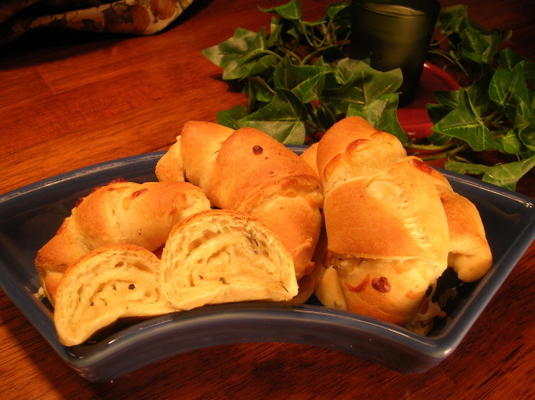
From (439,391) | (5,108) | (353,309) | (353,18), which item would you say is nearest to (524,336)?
(439,391)

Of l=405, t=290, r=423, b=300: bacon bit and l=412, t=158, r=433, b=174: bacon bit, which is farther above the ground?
l=412, t=158, r=433, b=174: bacon bit

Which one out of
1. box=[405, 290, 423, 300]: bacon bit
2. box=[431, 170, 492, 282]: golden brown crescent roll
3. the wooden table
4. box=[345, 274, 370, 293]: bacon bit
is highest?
box=[431, 170, 492, 282]: golden brown crescent roll

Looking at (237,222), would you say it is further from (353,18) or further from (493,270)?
(353,18)

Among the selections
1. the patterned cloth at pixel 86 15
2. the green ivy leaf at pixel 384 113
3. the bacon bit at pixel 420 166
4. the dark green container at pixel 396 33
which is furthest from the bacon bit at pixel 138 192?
the patterned cloth at pixel 86 15

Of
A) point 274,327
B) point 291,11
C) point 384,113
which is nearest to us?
point 274,327

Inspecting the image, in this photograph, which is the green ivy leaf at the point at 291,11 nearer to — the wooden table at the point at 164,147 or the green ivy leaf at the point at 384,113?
the wooden table at the point at 164,147

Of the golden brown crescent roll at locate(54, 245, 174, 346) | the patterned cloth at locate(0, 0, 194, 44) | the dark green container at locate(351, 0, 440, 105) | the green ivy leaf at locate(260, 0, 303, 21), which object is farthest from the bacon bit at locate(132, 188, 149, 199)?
the patterned cloth at locate(0, 0, 194, 44)

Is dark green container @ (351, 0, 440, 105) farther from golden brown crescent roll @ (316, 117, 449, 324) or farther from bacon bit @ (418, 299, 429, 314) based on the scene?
bacon bit @ (418, 299, 429, 314)

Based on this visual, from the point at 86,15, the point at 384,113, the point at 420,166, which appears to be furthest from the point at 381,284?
the point at 86,15

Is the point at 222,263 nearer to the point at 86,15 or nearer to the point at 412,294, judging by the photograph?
the point at 412,294
